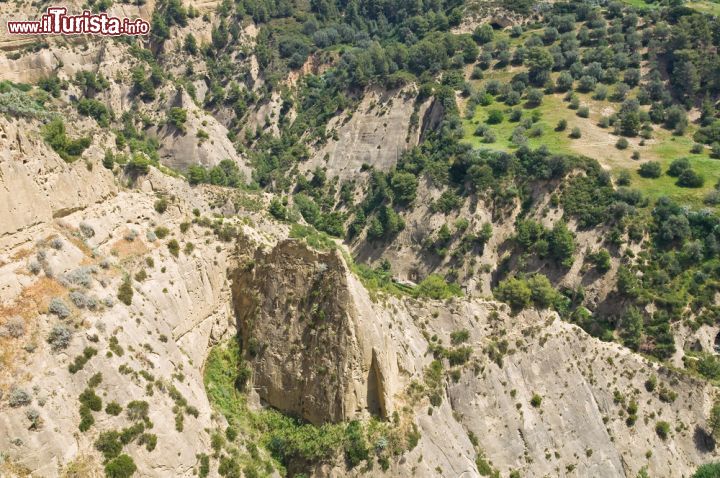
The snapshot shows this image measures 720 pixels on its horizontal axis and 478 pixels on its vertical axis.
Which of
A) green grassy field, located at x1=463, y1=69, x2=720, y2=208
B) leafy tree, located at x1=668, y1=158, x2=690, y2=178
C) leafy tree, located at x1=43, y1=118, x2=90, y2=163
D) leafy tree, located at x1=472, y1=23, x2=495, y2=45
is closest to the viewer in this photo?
leafy tree, located at x1=43, y1=118, x2=90, y2=163

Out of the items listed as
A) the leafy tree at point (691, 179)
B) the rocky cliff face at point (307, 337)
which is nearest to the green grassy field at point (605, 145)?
the leafy tree at point (691, 179)

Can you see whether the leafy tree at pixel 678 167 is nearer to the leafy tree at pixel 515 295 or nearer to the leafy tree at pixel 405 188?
the leafy tree at pixel 405 188

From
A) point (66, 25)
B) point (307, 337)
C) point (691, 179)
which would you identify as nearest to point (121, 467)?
point (307, 337)

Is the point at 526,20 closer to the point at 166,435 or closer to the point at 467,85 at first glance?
the point at 467,85

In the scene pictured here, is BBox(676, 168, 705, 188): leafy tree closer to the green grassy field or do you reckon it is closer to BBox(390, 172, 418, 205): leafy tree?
the green grassy field

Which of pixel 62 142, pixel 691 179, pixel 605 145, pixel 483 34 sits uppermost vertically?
pixel 62 142

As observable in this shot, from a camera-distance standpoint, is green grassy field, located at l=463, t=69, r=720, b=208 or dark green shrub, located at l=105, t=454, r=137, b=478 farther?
green grassy field, located at l=463, t=69, r=720, b=208

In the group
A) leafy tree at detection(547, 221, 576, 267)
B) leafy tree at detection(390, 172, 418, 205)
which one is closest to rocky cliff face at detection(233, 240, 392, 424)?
leafy tree at detection(547, 221, 576, 267)

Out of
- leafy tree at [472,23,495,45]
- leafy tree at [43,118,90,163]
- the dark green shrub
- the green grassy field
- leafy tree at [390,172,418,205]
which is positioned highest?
leafy tree at [43,118,90,163]

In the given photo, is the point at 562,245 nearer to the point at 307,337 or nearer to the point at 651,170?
the point at 651,170
